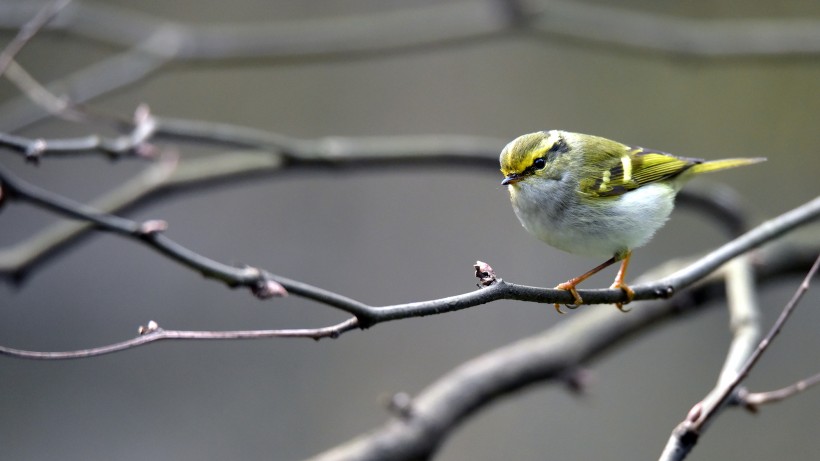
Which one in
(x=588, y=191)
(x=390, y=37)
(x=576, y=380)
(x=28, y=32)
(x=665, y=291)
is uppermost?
(x=390, y=37)

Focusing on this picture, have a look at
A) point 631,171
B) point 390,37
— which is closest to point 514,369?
point 631,171

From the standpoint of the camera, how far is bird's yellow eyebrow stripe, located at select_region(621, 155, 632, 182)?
74.0 inches

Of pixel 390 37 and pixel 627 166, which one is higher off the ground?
pixel 390 37

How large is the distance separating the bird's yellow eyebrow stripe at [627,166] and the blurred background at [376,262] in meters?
1.59

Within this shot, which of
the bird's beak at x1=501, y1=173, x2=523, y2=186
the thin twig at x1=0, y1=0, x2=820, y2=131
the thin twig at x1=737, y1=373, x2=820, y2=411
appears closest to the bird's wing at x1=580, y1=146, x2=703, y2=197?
the bird's beak at x1=501, y1=173, x2=523, y2=186

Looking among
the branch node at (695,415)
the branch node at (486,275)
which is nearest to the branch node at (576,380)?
the branch node at (695,415)

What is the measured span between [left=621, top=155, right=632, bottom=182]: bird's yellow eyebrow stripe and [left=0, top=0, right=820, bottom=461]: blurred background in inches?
62.5

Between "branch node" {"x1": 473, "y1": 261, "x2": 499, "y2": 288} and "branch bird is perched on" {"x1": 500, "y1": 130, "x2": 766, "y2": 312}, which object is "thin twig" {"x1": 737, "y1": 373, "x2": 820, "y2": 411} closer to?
"branch bird is perched on" {"x1": 500, "y1": 130, "x2": 766, "y2": 312}

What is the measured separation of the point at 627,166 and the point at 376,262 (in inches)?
85.0

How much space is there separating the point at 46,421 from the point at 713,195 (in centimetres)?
287

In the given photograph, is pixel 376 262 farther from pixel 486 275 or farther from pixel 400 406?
pixel 486 275

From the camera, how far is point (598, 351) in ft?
7.76

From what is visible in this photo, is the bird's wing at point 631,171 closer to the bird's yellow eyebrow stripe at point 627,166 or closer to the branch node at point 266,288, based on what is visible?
the bird's yellow eyebrow stripe at point 627,166

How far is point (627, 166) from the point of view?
1925mm
